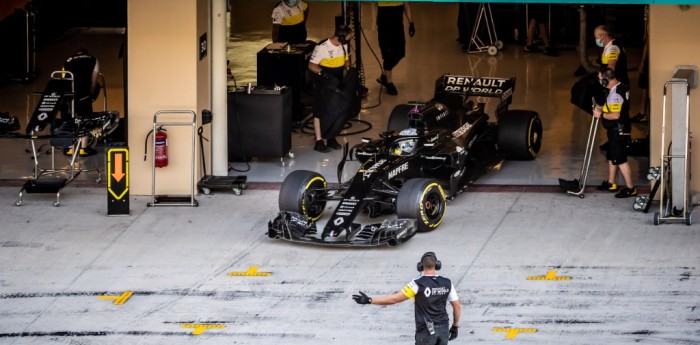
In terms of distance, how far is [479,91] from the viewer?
21.5m

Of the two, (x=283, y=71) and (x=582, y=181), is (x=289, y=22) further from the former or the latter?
(x=582, y=181)

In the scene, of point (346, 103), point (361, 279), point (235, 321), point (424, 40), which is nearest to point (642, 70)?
point (346, 103)

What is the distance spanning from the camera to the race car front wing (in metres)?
17.1

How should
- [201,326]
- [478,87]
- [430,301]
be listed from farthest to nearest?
[478,87] < [201,326] < [430,301]


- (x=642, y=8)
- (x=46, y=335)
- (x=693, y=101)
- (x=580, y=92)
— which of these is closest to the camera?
(x=46, y=335)

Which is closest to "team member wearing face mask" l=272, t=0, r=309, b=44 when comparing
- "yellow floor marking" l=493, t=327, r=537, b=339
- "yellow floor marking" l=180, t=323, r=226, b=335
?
"yellow floor marking" l=180, t=323, r=226, b=335

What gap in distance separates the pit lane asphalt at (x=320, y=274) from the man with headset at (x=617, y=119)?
359 mm

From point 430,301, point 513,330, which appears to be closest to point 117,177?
point 513,330

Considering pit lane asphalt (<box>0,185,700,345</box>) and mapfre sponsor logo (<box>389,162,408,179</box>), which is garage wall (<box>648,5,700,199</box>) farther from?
mapfre sponsor logo (<box>389,162,408,179</box>)

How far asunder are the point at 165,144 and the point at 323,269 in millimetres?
3760

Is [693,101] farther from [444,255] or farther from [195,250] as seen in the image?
[195,250]

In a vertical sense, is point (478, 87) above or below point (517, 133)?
above

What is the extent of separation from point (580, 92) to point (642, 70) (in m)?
3.56

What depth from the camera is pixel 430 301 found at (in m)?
13.0
